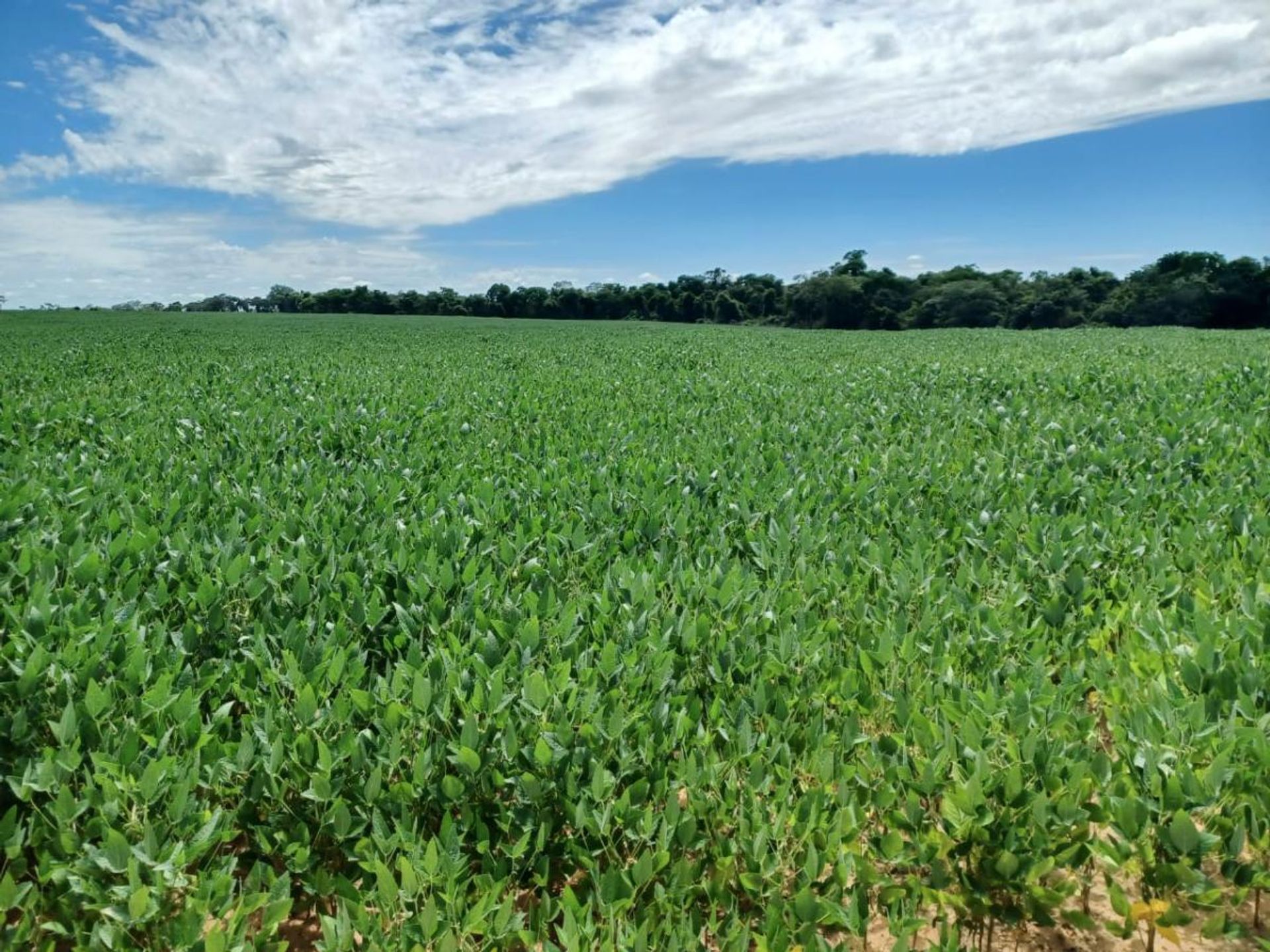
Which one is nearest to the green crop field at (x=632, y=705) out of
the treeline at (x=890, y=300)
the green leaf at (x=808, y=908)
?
the green leaf at (x=808, y=908)

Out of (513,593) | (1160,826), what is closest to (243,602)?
(513,593)

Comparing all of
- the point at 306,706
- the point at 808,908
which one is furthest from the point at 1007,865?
the point at 306,706

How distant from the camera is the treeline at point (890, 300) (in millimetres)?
66250

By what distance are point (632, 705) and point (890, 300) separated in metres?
88.6

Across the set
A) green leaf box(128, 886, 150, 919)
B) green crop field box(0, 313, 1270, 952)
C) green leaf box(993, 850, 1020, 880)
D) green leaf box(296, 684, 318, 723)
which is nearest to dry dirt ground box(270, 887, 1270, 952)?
green crop field box(0, 313, 1270, 952)

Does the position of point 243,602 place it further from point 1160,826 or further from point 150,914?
point 1160,826

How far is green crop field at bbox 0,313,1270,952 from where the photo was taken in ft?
7.72

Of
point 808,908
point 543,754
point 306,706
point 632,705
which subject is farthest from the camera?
point 632,705

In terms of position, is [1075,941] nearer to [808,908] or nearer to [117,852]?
[808,908]

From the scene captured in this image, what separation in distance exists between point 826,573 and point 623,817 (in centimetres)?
247

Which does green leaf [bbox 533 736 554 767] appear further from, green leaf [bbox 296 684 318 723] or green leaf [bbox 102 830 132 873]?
green leaf [bbox 102 830 132 873]

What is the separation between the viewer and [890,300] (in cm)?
8519

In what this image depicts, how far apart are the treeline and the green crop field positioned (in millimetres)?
73373

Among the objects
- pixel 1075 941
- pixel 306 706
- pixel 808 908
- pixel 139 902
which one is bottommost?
pixel 1075 941
